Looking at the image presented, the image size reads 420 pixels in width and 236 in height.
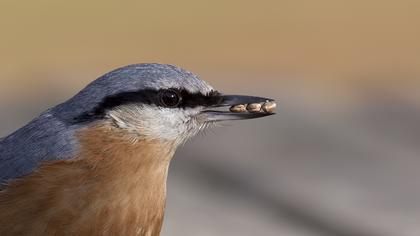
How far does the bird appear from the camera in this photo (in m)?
6.88

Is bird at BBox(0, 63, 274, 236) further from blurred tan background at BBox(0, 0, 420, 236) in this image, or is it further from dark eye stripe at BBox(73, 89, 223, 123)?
Result: blurred tan background at BBox(0, 0, 420, 236)

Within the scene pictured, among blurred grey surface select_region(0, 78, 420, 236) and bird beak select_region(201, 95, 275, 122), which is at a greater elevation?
bird beak select_region(201, 95, 275, 122)

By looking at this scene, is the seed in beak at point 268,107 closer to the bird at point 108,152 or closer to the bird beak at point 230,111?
the bird beak at point 230,111

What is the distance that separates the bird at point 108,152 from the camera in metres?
6.88

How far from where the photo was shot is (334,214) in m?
8.20

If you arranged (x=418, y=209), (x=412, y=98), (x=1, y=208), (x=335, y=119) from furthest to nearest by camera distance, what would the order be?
1. (x=412, y=98)
2. (x=335, y=119)
3. (x=418, y=209)
4. (x=1, y=208)

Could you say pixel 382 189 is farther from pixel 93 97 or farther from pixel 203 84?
pixel 93 97

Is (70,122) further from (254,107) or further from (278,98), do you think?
(278,98)

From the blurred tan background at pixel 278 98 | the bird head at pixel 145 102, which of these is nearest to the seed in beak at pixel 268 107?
the bird head at pixel 145 102

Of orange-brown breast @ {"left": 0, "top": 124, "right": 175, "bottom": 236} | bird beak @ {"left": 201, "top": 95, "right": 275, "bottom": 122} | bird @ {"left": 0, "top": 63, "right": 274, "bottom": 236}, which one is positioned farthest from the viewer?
bird beak @ {"left": 201, "top": 95, "right": 275, "bottom": 122}

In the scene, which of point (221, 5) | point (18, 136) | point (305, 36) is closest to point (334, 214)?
point (18, 136)

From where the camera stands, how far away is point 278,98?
1049cm

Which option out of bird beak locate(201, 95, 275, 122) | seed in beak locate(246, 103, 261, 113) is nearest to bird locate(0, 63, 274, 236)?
bird beak locate(201, 95, 275, 122)

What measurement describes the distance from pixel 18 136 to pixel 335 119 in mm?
3368
